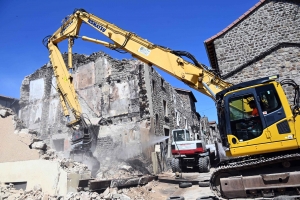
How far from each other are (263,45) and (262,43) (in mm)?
100

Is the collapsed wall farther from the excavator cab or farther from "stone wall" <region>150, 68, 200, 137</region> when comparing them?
the excavator cab

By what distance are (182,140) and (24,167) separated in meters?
9.03

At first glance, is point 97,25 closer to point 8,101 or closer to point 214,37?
point 214,37

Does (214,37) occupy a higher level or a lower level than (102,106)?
higher

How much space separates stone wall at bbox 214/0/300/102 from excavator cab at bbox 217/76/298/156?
5220 millimetres

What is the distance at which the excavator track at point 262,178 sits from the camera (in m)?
4.55

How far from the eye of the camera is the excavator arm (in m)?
6.76

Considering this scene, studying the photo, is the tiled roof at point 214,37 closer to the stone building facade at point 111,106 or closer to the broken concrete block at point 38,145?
the stone building facade at point 111,106

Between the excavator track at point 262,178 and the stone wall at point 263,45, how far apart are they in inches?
224

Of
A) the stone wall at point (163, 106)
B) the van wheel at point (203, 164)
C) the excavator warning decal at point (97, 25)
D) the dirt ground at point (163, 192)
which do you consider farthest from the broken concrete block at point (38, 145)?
the van wheel at point (203, 164)

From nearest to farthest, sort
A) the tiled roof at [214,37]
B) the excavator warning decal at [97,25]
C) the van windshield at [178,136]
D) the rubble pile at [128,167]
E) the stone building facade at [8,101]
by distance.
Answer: the excavator warning decal at [97,25] < the tiled roof at [214,37] < the rubble pile at [128,167] < the van windshield at [178,136] < the stone building facade at [8,101]

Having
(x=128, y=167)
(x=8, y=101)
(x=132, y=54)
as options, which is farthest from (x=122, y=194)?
(x=8, y=101)


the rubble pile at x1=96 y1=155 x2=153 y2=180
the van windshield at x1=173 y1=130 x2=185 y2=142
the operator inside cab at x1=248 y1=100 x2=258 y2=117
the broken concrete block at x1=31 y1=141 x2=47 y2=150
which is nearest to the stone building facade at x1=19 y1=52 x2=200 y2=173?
the rubble pile at x1=96 y1=155 x2=153 y2=180

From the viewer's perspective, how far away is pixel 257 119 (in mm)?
4844
